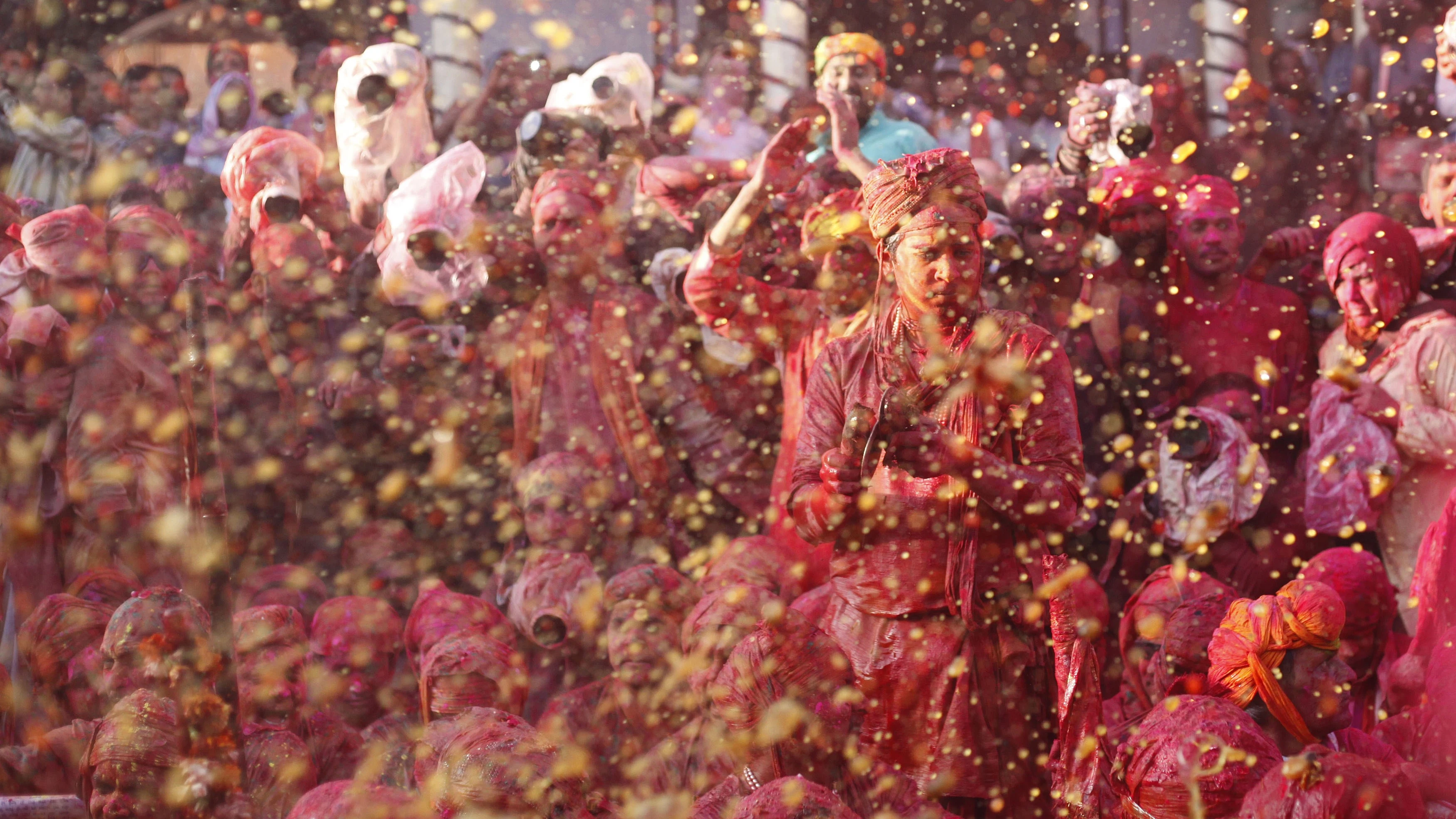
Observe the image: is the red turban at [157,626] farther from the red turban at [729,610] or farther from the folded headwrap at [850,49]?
the folded headwrap at [850,49]

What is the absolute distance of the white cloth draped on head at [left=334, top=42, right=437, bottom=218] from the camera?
5.85 meters

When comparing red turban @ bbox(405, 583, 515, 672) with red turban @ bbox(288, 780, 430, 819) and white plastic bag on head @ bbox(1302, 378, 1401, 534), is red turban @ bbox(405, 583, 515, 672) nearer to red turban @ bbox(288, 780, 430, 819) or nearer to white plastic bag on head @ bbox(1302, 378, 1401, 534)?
red turban @ bbox(288, 780, 430, 819)

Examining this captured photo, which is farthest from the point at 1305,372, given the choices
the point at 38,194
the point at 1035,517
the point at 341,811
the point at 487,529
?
the point at 38,194

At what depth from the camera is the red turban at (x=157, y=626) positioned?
12.9ft

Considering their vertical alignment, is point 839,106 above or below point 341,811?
above

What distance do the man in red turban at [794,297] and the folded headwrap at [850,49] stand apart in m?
0.67

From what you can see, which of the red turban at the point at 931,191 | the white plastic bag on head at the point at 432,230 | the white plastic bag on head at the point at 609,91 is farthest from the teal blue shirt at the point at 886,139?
the red turban at the point at 931,191

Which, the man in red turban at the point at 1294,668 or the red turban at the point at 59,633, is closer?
the man in red turban at the point at 1294,668

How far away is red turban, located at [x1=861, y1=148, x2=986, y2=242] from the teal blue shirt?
225cm

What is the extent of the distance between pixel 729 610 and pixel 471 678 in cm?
97

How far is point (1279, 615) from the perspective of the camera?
347 cm

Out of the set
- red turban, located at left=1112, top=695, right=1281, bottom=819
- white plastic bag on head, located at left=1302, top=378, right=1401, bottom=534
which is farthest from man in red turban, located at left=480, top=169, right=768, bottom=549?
red turban, located at left=1112, top=695, right=1281, bottom=819

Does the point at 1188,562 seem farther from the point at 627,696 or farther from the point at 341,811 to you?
the point at 341,811

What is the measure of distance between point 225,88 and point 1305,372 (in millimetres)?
4549
